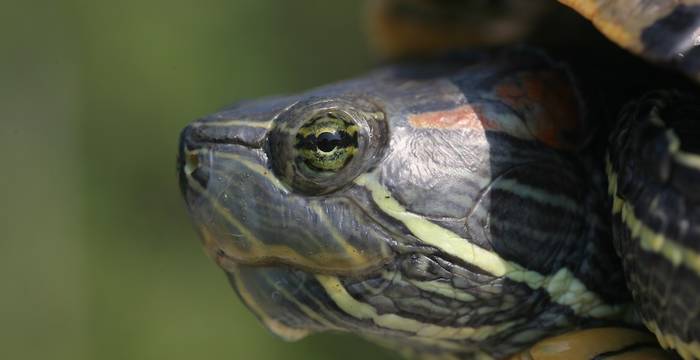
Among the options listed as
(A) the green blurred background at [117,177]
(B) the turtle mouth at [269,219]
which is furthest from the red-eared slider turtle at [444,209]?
(A) the green blurred background at [117,177]

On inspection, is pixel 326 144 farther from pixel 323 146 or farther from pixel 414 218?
pixel 414 218

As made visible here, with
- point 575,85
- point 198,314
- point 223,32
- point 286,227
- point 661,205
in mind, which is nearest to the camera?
point 661,205

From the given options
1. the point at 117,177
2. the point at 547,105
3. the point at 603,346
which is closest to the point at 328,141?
the point at 547,105

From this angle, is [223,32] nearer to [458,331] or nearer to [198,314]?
[198,314]

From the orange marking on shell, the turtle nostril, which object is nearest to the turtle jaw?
the turtle nostril

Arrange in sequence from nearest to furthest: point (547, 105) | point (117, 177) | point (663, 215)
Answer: point (663, 215)
point (547, 105)
point (117, 177)

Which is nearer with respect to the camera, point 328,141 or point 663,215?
point 663,215

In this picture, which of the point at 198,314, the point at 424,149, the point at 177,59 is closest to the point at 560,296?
the point at 424,149
